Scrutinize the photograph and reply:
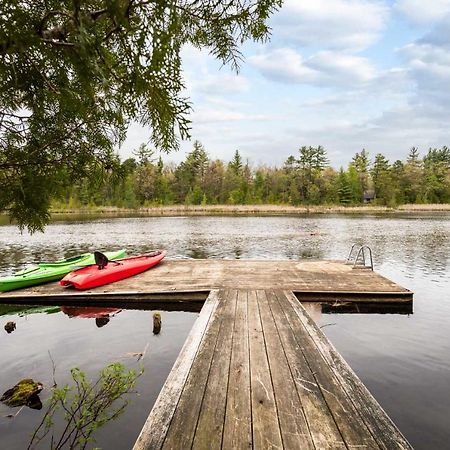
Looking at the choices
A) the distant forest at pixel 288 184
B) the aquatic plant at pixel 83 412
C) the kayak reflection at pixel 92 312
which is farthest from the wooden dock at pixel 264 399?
the distant forest at pixel 288 184

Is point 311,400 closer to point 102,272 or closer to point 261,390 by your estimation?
point 261,390

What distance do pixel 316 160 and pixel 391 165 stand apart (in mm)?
16551

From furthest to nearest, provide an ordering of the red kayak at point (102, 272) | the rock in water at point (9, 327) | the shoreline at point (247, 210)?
the shoreline at point (247, 210), the red kayak at point (102, 272), the rock in water at point (9, 327)

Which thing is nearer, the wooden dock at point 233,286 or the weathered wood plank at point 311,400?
the weathered wood plank at point 311,400

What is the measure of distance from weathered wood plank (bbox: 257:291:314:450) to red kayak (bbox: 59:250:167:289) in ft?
19.0

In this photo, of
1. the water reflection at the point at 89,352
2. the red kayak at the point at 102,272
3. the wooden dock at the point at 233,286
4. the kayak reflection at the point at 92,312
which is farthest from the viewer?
the red kayak at the point at 102,272

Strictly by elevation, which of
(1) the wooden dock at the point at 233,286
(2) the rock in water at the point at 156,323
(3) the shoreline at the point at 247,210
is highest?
(3) the shoreline at the point at 247,210

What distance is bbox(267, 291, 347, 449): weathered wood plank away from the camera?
2914 mm

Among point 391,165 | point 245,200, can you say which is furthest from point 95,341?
point 391,165

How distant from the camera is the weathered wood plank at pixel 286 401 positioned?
114 inches

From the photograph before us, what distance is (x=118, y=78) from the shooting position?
7.97 feet

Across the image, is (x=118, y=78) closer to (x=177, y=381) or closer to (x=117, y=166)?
(x=117, y=166)

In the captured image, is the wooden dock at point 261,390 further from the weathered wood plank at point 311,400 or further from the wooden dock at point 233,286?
the wooden dock at point 233,286

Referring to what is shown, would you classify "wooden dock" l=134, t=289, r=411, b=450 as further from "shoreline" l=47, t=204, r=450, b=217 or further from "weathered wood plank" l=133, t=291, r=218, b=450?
"shoreline" l=47, t=204, r=450, b=217
